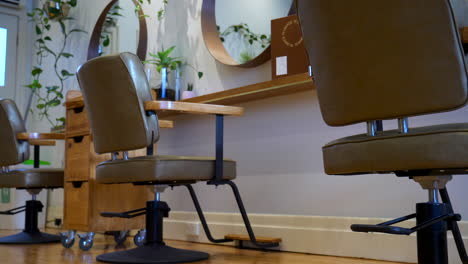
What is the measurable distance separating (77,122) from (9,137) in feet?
1.33

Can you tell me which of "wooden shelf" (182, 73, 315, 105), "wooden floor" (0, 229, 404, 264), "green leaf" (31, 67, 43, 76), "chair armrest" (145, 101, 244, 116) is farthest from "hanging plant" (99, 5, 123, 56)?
"chair armrest" (145, 101, 244, 116)

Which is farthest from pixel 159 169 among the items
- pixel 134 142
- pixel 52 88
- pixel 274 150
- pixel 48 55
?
pixel 48 55

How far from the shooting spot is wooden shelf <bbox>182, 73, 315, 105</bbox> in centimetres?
250

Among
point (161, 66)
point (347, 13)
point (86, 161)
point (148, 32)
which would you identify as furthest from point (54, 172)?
point (347, 13)

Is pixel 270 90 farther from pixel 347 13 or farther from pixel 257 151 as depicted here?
pixel 347 13

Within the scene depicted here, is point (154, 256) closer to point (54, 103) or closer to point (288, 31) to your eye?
point (288, 31)

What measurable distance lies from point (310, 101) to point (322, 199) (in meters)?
0.47

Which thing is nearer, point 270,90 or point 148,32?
point 270,90

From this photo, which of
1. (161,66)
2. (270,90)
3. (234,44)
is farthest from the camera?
(161,66)

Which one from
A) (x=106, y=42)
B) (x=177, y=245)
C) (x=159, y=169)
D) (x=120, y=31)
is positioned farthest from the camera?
(x=106, y=42)

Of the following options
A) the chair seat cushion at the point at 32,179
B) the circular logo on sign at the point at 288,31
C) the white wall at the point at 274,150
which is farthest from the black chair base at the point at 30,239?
the circular logo on sign at the point at 288,31

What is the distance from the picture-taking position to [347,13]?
1337 millimetres

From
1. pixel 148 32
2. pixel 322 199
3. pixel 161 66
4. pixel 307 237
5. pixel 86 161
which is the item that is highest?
pixel 148 32

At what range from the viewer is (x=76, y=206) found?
3201mm
